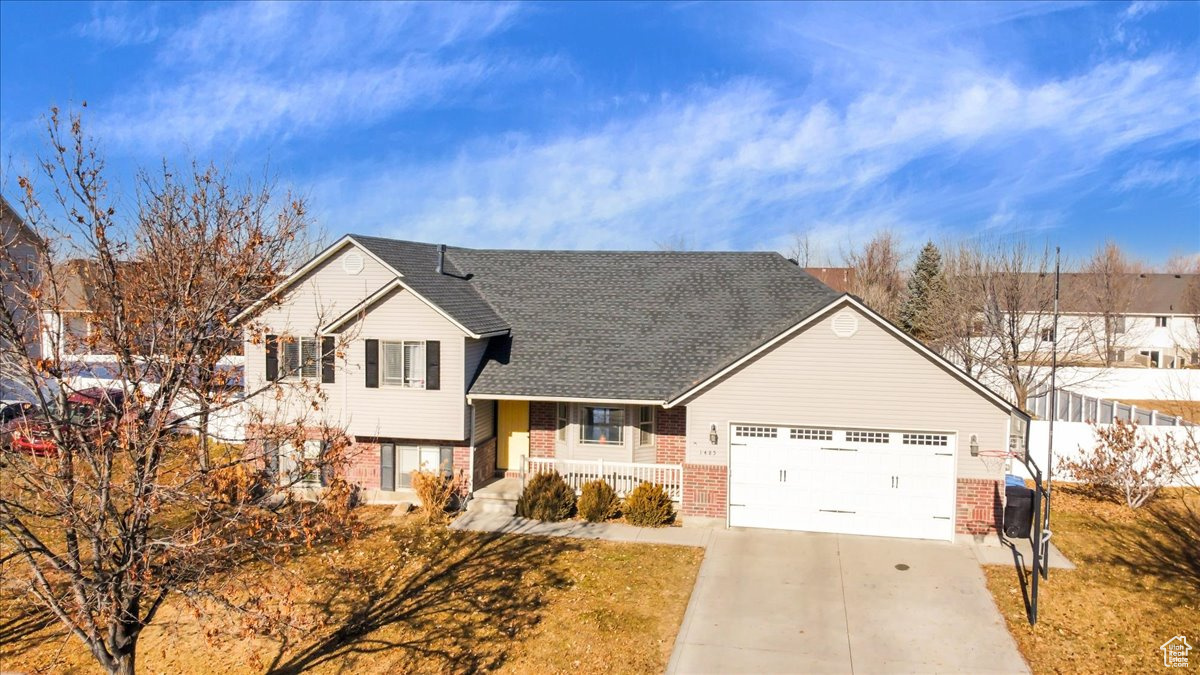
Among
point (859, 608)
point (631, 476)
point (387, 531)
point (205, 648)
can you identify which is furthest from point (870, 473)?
point (205, 648)

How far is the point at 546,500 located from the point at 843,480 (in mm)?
6862

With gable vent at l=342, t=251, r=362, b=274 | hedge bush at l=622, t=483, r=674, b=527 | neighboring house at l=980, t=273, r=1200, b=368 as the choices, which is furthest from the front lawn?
neighboring house at l=980, t=273, r=1200, b=368

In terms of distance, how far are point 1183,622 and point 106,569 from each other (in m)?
16.0

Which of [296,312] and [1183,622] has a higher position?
[296,312]

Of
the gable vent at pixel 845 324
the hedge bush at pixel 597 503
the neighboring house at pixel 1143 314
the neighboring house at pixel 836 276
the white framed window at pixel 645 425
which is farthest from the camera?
the neighboring house at pixel 836 276

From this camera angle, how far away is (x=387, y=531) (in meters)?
17.5

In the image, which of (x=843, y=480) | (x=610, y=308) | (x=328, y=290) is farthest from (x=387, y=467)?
(x=843, y=480)

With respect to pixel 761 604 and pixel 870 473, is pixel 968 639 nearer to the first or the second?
pixel 761 604

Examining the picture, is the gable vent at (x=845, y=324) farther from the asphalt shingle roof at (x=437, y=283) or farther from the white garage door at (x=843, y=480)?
the asphalt shingle roof at (x=437, y=283)

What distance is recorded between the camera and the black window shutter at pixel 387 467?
19.8 m

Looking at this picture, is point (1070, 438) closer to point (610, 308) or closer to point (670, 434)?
point (670, 434)

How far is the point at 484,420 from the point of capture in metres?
20.2

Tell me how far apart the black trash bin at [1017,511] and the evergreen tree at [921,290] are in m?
23.7

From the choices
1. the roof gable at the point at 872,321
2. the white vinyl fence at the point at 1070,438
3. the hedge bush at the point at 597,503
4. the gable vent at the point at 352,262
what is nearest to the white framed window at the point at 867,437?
the roof gable at the point at 872,321
